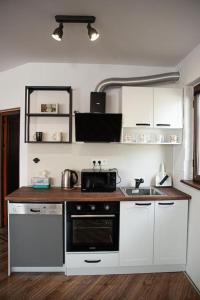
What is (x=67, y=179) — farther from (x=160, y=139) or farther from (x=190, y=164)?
(x=190, y=164)

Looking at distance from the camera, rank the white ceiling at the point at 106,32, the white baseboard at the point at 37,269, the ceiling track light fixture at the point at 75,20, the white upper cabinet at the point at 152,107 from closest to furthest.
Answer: the white ceiling at the point at 106,32 < the ceiling track light fixture at the point at 75,20 < the white baseboard at the point at 37,269 < the white upper cabinet at the point at 152,107

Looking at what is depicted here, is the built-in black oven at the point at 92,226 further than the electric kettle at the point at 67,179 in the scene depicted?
No

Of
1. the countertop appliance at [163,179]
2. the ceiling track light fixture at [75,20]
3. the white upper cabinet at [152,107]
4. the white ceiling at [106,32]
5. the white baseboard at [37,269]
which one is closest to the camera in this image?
the white ceiling at [106,32]

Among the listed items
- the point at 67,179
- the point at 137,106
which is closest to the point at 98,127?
the point at 137,106

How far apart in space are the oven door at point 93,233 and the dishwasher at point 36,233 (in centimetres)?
12

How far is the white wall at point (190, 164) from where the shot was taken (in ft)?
7.29

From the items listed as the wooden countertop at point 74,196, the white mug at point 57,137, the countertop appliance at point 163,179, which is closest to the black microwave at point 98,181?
the wooden countertop at point 74,196

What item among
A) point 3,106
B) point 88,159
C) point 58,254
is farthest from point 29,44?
point 58,254

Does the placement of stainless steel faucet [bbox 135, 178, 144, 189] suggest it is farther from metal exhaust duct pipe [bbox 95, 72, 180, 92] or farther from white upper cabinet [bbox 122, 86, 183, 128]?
metal exhaust duct pipe [bbox 95, 72, 180, 92]

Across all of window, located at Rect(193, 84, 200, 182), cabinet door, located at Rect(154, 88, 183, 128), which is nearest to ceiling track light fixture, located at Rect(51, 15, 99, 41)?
cabinet door, located at Rect(154, 88, 183, 128)

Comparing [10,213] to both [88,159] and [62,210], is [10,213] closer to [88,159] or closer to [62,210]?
[62,210]

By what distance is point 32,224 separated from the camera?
2283mm

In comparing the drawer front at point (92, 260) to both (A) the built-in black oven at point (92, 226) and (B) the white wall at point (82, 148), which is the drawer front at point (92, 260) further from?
(B) the white wall at point (82, 148)

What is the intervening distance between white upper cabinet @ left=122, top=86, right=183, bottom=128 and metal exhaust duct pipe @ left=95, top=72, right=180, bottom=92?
160 millimetres
